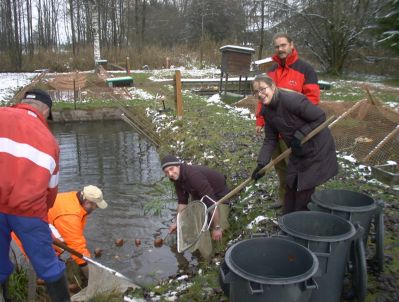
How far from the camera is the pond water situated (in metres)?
5.07

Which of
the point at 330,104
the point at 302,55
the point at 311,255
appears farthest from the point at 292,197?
the point at 302,55

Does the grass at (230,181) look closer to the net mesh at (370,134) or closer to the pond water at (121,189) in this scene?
the pond water at (121,189)

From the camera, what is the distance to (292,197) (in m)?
4.30

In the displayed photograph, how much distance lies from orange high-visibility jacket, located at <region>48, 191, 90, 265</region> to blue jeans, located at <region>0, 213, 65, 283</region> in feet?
3.90

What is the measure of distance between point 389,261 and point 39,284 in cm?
363

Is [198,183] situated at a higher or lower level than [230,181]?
higher

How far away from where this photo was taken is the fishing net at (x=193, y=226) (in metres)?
4.65

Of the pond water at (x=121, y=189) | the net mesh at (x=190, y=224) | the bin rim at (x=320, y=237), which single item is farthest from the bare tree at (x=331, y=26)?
the bin rim at (x=320, y=237)

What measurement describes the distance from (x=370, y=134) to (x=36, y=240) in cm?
627

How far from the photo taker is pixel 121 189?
24.5 feet

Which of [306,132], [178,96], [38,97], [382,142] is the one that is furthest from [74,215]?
[178,96]

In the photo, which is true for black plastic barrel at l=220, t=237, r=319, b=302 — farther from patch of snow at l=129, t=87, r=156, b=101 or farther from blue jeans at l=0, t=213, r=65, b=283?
patch of snow at l=129, t=87, r=156, b=101

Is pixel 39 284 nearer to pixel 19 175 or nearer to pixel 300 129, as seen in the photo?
pixel 19 175

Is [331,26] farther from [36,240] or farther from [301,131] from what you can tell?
[36,240]
